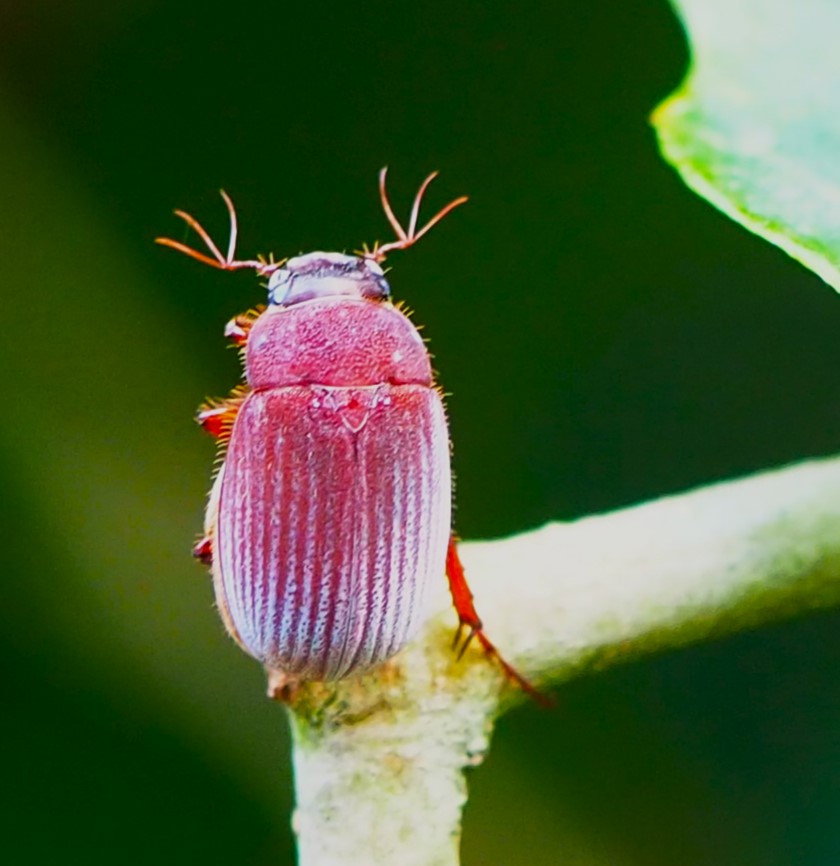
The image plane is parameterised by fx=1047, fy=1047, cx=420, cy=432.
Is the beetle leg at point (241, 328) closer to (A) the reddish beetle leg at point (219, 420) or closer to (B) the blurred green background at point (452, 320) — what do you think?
(A) the reddish beetle leg at point (219, 420)

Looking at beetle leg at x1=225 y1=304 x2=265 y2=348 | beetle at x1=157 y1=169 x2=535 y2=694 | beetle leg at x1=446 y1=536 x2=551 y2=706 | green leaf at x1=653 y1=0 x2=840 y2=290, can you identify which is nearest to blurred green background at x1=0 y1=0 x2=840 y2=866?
beetle leg at x1=225 y1=304 x2=265 y2=348

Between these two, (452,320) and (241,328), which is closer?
(241,328)

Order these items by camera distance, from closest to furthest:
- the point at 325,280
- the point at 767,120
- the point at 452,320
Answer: the point at 767,120, the point at 325,280, the point at 452,320

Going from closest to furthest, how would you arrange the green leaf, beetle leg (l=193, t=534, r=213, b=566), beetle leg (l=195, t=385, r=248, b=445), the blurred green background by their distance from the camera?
1. the green leaf
2. beetle leg (l=193, t=534, r=213, b=566)
3. beetle leg (l=195, t=385, r=248, b=445)
4. the blurred green background

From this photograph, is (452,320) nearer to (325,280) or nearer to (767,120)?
(325,280)

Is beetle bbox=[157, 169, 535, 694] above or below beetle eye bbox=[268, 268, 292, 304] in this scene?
below

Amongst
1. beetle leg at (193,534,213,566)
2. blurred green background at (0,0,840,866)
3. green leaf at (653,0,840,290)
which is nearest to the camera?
green leaf at (653,0,840,290)

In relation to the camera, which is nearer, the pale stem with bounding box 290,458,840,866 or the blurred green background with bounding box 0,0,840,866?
the pale stem with bounding box 290,458,840,866

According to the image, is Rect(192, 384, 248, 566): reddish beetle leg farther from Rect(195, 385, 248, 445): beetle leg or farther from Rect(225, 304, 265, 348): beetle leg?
Rect(225, 304, 265, 348): beetle leg

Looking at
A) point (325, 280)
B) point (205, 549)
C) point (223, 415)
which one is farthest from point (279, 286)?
point (205, 549)
